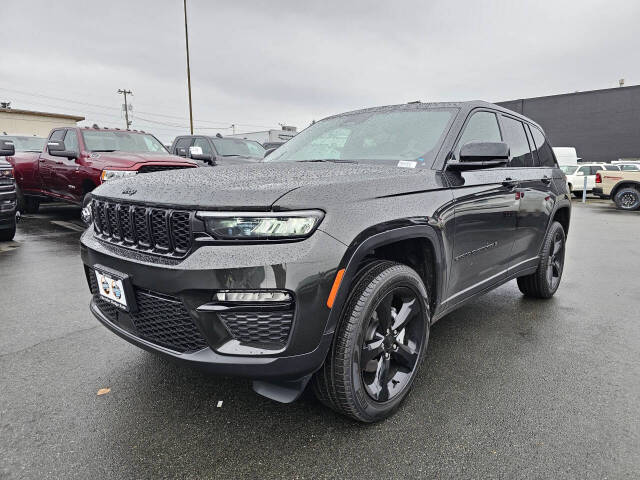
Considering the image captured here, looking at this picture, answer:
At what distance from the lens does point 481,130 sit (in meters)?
2.99

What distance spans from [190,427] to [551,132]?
35.8 m

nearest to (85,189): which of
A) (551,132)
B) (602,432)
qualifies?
(602,432)

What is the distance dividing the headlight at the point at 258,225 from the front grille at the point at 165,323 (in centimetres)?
36

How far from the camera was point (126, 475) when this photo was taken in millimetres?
1779

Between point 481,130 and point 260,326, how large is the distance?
2.16 meters

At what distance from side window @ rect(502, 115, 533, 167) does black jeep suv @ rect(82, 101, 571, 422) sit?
589 millimetres

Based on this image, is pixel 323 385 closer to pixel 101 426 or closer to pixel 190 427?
pixel 190 427

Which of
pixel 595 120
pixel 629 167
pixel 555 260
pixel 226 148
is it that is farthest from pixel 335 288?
pixel 595 120

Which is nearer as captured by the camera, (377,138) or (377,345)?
(377,345)

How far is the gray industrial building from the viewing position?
92.6 feet

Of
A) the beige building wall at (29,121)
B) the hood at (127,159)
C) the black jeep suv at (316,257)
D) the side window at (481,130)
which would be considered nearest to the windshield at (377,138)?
the black jeep suv at (316,257)

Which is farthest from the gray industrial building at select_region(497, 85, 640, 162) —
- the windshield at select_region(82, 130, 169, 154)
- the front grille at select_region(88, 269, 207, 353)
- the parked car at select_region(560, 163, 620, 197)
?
the front grille at select_region(88, 269, 207, 353)

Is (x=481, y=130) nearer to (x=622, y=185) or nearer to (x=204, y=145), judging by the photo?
(x=204, y=145)

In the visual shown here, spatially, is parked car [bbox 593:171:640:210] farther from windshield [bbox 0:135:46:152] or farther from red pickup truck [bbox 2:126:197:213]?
windshield [bbox 0:135:46:152]
